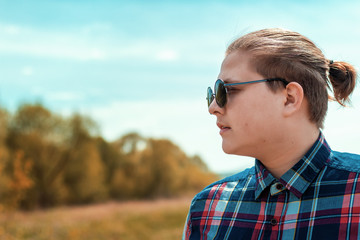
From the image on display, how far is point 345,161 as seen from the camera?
1991 mm

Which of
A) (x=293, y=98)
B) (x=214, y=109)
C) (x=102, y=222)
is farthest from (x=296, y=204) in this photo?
(x=102, y=222)

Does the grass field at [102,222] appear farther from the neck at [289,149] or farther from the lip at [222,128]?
the neck at [289,149]

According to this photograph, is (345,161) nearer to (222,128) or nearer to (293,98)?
(293,98)

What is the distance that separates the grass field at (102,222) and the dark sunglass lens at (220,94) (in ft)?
38.6

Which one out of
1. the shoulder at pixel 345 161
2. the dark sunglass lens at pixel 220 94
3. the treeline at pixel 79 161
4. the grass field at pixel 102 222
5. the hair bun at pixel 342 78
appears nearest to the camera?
the shoulder at pixel 345 161

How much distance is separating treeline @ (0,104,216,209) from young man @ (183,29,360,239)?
16696mm

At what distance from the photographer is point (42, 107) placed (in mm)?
20156

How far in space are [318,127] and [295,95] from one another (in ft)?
0.78

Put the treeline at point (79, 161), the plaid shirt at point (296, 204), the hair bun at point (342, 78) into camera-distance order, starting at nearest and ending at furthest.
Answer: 1. the plaid shirt at point (296, 204)
2. the hair bun at point (342, 78)
3. the treeline at point (79, 161)

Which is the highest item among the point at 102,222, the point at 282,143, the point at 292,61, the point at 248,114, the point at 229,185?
the point at 292,61

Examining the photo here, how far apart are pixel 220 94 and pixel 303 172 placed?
0.54m

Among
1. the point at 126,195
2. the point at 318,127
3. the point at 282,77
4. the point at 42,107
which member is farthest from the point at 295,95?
the point at 126,195

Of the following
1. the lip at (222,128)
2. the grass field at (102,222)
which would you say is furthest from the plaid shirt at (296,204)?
the grass field at (102,222)

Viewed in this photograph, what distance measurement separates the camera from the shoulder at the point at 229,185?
2223mm
